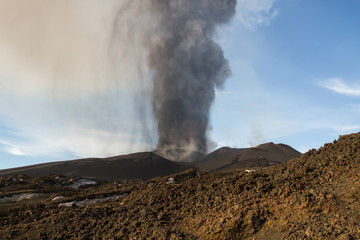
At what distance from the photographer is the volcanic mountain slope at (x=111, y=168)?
60634mm

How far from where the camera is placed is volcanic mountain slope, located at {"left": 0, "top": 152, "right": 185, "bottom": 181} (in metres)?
60.6

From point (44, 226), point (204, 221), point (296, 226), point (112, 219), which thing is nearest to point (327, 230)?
point (296, 226)

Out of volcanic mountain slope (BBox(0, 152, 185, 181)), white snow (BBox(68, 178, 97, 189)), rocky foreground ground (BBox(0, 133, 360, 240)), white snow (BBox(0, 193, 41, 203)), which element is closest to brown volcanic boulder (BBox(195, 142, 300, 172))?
volcanic mountain slope (BBox(0, 152, 185, 181))

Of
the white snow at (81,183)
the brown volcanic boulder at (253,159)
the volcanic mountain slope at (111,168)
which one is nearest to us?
the white snow at (81,183)

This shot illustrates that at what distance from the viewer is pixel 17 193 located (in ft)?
88.2

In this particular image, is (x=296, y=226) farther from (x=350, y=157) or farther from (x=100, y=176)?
(x=100, y=176)

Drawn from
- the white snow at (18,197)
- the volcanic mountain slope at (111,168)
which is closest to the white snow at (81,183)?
the white snow at (18,197)

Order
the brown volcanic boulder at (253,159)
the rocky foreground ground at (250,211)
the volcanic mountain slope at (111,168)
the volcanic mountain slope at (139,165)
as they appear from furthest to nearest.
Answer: the brown volcanic boulder at (253,159) < the volcanic mountain slope at (139,165) < the volcanic mountain slope at (111,168) < the rocky foreground ground at (250,211)

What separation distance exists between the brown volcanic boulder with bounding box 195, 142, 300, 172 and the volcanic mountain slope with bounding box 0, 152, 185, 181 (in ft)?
27.3

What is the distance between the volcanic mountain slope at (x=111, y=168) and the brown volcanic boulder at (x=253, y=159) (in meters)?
8.33

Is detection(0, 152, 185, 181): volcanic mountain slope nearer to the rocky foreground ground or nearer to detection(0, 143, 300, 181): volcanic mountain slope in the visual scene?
detection(0, 143, 300, 181): volcanic mountain slope

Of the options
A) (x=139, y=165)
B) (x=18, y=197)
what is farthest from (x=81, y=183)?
(x=139, y=165)

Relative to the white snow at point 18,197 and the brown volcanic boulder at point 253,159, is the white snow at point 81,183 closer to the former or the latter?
the white snow at point 18,197

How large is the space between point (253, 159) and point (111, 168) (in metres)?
33.2
